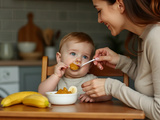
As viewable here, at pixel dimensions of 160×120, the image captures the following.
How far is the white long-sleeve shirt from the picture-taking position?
113 cm

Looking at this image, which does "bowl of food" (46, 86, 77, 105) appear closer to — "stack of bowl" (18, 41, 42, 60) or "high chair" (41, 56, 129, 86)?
"high chair" (41, 56, 129, 86)

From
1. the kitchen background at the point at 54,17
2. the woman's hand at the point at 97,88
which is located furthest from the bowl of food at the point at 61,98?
the kitchen background at the point at 54,17

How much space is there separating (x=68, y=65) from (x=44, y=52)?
189 centimetres

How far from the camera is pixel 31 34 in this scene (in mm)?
3383

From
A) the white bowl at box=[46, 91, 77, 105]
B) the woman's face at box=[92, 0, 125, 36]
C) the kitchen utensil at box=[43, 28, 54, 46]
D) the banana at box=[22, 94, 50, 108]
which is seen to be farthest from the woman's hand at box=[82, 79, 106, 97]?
the kitchen utensil at box=[43, 28, 54, 46]

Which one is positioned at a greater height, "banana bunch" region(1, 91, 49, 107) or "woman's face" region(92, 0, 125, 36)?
"woman's face" region(92, 0, 125, 36)

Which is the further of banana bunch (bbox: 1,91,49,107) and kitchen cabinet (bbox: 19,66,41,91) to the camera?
kitchen cabinet (bbox: 19,66,41,91)

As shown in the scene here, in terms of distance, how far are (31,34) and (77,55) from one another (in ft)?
6.18

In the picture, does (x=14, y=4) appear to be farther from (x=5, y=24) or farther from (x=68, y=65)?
(x=68, y=65)

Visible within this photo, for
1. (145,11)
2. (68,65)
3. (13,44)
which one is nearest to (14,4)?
(13,44)

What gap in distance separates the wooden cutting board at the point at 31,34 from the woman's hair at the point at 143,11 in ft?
7.26

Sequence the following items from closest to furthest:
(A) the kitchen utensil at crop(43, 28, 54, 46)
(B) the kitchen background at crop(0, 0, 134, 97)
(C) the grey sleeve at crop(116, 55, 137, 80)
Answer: (C) the grey sleeve at crop(116, 55, 137, 80), (A) the kitchen utensil at crop(43, 28, 54, 46), (B) the kitchen background at crop(0, 0, 134, 97)

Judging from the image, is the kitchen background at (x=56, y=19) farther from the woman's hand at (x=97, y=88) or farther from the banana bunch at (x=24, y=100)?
the banana bunch at (x=24, y=100)

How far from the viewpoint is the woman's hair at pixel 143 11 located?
4.02ft
